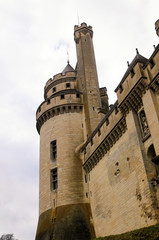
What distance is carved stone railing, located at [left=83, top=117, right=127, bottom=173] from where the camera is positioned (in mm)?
16642

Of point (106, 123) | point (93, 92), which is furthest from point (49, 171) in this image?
point (93, 92)

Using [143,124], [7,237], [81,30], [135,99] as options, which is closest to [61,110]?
[81,30]

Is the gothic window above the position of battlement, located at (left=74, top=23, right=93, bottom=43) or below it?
below

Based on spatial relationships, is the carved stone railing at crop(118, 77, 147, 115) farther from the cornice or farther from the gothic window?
the cornice

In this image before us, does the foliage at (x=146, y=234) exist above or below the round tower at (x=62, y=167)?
below

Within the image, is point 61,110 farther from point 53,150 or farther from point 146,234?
point 146,234

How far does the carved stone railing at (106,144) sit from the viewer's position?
16.6 metres

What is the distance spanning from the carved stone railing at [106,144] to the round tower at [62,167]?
1.64 m

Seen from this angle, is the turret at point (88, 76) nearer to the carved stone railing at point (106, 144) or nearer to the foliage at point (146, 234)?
the carved stone railing at point (106, 144)

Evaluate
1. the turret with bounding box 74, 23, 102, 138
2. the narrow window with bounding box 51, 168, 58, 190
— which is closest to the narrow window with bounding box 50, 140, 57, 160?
the narrow window with bounding box 51, 168, 58, 190

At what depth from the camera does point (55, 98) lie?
26.6m

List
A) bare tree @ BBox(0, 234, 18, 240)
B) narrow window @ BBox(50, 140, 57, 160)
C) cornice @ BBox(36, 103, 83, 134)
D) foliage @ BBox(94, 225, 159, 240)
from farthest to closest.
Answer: bare tree @ BBox(0, 234, 18, 240) < cornice @ BBox(36, 103, 83, 134) < narrow window @ BBox(50, 140, 57, 160) < foliage @ BBox(94, 225, 159, 240)

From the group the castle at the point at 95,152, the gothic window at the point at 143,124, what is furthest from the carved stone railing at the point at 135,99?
the gothic window at the point at 143,124

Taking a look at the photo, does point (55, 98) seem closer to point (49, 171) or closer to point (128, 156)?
point (49, 171)
